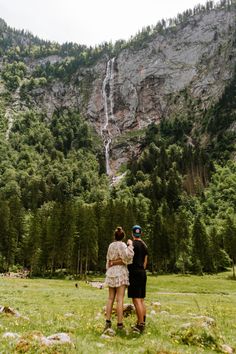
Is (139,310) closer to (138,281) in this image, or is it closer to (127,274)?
(138,281)

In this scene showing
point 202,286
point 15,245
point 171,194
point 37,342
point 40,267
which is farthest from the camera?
point 171,194

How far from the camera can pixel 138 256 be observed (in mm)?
15719

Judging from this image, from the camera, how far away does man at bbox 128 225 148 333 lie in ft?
48.9

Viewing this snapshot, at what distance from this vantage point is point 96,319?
1788cm

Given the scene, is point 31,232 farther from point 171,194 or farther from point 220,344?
point 171,194

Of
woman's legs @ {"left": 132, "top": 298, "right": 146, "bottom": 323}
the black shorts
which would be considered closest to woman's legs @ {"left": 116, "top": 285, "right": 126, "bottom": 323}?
the black shorts

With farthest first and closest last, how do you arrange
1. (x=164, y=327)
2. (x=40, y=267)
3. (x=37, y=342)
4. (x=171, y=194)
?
1. (x=171, y=194)
2. (x=40, y=267)
3. (x=164, y=327)
4. (x=37, y=342)

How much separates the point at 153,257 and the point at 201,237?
1532cm

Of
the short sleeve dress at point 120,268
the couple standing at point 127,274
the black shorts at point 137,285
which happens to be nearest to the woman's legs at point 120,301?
the couple standing at point 127,274

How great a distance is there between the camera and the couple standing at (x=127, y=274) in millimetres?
15062

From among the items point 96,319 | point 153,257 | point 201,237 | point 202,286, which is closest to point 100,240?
point 153,257

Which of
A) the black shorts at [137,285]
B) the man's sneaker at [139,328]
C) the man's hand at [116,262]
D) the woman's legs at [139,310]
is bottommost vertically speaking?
the man's sneaker at [139,328]

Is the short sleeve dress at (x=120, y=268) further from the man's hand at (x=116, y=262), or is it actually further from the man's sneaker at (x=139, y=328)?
the man's sneaker at (x=139, y=328)

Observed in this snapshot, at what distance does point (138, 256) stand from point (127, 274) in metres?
0.92
